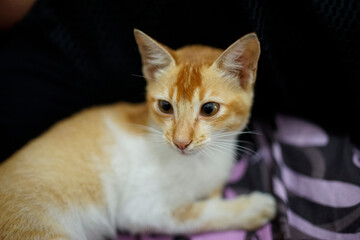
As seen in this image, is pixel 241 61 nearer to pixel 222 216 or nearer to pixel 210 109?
pixel 210 109

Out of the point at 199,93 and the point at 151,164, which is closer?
the point at 199,93

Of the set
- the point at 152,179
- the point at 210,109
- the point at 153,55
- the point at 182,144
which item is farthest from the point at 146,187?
the point at 153,55

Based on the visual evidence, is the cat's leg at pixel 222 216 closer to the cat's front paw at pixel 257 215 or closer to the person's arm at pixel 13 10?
the cat's front paw at pixel 257 215

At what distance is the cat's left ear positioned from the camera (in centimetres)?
104

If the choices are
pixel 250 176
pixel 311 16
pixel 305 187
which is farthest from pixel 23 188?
pixel 311 16

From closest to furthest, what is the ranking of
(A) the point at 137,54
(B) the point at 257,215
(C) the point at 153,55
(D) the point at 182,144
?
(D) the point at 182,144 < (C) the point at 153,55 < (B) the point at 257,215 < (A) the point at 137,54

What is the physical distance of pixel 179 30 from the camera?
1401 mm

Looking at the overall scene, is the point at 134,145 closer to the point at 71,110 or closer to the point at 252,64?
the point at 71,110

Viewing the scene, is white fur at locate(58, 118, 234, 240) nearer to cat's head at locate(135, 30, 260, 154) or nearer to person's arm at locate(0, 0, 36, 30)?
cat's head at locate(135, 30, 260, 154)

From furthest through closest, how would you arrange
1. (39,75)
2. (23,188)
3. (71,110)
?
(71,110) < (39,75) < (23,188)

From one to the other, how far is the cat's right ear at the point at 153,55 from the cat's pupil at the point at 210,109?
24 cm

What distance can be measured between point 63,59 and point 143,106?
1.63 ft

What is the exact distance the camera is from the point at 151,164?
137cm

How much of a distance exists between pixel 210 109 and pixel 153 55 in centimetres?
34
